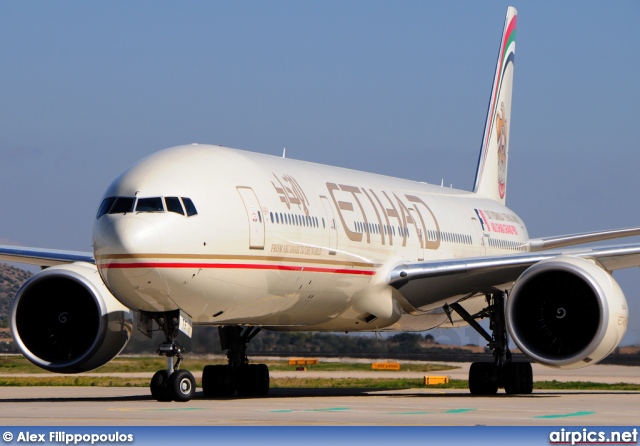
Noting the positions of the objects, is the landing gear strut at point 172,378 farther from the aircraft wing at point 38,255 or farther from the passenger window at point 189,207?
the aircraft wing at point 38,255

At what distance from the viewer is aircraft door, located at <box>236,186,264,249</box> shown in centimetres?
1836

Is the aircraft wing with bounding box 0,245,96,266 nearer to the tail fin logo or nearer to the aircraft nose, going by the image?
the aircraft nose

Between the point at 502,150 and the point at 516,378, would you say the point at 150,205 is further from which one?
the point at 502,150

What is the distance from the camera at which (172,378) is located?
58.0 ft

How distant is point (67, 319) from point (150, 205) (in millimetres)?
3881

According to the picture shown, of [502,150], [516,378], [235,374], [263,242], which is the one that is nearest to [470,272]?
[516,378]

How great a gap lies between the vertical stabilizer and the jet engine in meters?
10.8

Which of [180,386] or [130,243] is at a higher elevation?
[130,243]

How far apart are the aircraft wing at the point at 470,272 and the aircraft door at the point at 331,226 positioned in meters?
1.87

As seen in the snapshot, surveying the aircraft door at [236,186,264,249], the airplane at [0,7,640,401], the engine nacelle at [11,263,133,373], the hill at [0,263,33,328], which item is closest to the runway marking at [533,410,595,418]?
the airplane at [0,7,640,401]

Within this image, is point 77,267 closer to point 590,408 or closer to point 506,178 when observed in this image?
point 590,408

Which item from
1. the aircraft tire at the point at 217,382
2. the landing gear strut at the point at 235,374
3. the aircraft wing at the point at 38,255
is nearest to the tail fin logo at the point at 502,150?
the landing gear strut at the point at 235,374

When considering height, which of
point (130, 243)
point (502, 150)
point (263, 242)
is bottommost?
point (130, 243)

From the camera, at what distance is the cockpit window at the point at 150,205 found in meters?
17.4
